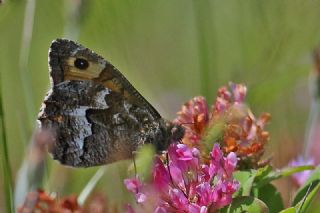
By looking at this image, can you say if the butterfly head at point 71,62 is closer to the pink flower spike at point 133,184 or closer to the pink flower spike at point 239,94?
the pink flower spike at point 239,94

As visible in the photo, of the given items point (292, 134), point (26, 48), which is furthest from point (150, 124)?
point (292, 134)

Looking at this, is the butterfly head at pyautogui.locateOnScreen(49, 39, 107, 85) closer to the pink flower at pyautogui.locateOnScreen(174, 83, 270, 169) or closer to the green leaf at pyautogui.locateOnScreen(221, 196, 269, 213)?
the pink flower at pyautogui.locateOnScreen(174, 83, 270, 169)

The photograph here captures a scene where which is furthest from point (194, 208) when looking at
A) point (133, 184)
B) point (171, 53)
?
point (171, 53)

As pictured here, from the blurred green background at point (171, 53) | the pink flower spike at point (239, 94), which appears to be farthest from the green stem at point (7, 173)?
the pink flower spike at point (239, 94)

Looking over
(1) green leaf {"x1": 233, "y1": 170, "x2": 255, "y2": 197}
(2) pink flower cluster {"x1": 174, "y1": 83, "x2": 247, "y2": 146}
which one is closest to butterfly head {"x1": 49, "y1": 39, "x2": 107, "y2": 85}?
(2) pink flower cluster {"x1": 174, "y1": 83, "x2": 247, "y2": 146}

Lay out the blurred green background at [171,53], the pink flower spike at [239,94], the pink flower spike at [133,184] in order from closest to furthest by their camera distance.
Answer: the pink flower spike at [133,184]
the pink flower spike at [239,94]
the blurred green background at [171,53]

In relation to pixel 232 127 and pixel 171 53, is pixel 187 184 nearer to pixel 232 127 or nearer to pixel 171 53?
pixel 232 127

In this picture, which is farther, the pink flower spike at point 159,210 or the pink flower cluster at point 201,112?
the pink flower cluster at point 201,112

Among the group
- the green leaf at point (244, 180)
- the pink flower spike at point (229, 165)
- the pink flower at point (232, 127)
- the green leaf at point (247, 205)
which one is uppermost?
the pink flower at point (232, 127)
